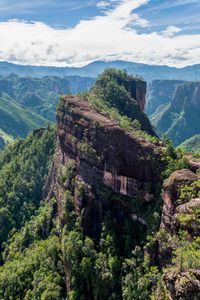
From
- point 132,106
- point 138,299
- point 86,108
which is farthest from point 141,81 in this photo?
point 138,299

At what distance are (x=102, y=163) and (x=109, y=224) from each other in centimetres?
1154

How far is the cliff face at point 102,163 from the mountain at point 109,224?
18cm

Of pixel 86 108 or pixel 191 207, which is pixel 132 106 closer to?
pixel 86 108

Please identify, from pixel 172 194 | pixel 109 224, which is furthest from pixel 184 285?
pixel 109 224

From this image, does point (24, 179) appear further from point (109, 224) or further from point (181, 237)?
point (181, 237)

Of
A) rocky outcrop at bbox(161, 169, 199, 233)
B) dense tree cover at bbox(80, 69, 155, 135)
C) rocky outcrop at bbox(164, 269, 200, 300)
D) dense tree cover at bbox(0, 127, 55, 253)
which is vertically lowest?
dense tree cover at bbox(0, 127, 55, 253)

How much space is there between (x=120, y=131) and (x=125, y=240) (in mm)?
19089

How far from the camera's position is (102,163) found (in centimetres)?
7788

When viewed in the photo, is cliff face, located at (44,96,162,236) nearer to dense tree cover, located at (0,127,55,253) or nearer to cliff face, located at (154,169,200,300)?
cliff face, located at (154,169,200,300)

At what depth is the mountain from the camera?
5466 cm

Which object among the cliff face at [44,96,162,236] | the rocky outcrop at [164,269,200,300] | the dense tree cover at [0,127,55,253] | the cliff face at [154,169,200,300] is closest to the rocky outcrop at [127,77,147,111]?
the dense tree cover at [0,127,55,253]

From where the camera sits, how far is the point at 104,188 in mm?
77188

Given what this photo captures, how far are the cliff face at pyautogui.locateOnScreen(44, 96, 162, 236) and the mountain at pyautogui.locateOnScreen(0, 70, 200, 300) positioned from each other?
7.1 inches

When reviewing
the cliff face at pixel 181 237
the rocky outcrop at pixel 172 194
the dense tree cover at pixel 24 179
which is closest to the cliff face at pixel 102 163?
the rocky outcrop at pixel 172 194
